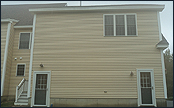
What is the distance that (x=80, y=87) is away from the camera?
7.91 m

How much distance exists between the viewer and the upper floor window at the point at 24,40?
11075 millimetres

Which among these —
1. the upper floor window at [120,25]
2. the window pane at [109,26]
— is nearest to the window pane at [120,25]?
the upper floor window at [120,25]

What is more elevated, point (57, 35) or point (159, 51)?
point (57, 35)

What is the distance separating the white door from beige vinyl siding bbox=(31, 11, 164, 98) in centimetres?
24

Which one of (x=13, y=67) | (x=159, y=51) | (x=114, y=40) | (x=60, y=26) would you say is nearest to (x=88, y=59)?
(x=114, y=40)

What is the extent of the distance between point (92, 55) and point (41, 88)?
2.92 metres

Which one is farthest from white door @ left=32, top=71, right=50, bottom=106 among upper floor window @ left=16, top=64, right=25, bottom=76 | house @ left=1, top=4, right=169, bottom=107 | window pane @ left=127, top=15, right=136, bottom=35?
window pane @ left=127, top=15, right=136, bottom=35

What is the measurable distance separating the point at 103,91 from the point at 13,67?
249 inches

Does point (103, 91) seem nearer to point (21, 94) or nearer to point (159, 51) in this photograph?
point (159, 51)

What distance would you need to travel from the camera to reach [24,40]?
1115 cm

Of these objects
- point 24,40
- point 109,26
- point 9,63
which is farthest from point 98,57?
point 9,63

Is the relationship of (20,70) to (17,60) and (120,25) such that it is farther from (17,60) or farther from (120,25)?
(120,25)

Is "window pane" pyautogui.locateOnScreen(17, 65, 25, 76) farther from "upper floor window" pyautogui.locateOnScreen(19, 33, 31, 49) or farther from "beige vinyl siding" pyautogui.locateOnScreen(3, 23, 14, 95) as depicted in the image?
"upper floor window" pyautogui.locateOnScreen(19, 33, 31, 49)

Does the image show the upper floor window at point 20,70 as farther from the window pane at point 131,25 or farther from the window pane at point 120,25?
the window pane at point 131,25
